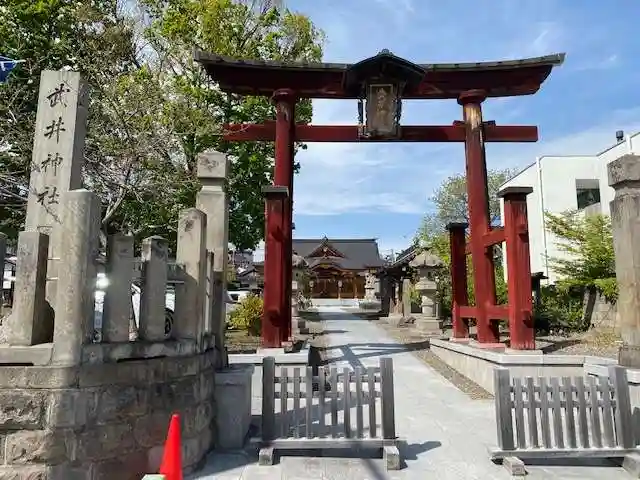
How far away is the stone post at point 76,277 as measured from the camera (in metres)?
3.57

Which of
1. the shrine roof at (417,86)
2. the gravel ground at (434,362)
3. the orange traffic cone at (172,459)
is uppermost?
the shrine roof at (417,86)

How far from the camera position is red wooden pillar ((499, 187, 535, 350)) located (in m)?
8.10

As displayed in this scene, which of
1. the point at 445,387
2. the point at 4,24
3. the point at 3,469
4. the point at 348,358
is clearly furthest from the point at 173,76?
the point at 3,469

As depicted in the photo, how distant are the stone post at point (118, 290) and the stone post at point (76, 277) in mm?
185

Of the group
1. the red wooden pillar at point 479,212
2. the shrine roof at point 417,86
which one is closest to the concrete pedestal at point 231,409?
the red wooden pillar at point 479,212

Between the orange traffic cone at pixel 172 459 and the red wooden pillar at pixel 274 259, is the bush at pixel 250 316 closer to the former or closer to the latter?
the red wooden pillar at pixel 274 259

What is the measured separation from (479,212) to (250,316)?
8423mm

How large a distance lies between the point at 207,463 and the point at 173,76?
14254 mm

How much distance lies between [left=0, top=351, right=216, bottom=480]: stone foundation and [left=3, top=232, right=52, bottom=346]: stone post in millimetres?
288

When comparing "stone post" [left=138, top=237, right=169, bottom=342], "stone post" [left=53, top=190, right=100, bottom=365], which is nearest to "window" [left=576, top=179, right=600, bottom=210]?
"stone post" [left=138, top=237, right=169, bottom=342]

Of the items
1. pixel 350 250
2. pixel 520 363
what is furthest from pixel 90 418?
pixel 350 250

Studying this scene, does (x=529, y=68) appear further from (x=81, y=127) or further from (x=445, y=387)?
(x=81, y=127)

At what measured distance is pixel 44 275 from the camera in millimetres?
3809

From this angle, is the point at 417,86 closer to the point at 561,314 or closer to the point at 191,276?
the point at 191,276
